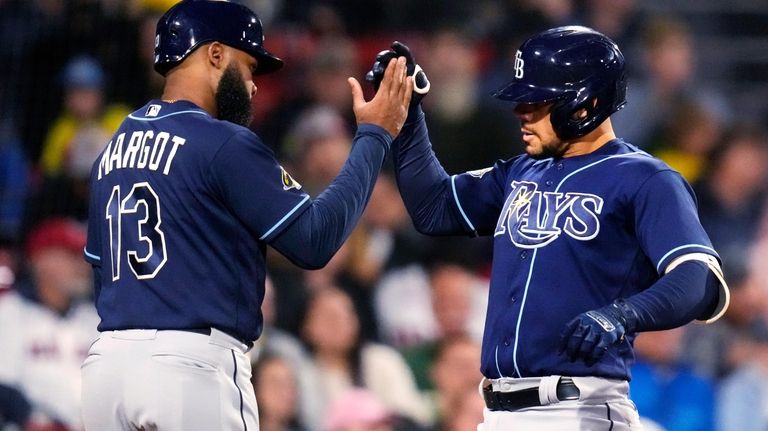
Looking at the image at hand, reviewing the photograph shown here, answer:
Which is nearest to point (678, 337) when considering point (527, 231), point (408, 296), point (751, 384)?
point (751, 384)

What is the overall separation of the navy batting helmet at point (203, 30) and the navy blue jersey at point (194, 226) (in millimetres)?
208

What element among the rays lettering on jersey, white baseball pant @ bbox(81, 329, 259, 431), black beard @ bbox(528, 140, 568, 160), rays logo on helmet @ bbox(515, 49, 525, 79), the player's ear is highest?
the player's ear

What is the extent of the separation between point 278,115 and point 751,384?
10.0ft

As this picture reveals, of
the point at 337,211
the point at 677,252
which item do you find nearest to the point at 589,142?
the point at 677,252

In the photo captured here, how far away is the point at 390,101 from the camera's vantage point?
11.4 feet

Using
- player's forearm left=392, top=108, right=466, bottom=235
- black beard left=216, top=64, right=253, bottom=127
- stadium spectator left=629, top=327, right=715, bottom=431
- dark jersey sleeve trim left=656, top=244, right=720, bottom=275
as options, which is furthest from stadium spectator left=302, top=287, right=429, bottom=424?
dark jersey sleeve trim left=656, top=244, right=720, bottom=275

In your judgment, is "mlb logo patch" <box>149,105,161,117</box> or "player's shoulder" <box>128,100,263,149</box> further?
"mlb logo patch" <box>149,105,161,117</box>

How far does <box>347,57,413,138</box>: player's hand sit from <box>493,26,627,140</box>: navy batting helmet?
27 cm

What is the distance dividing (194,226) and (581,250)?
0.95m

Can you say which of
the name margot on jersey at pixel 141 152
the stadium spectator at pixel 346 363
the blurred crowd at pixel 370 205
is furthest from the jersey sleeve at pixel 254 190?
the stadium spectator at pixel 346 363

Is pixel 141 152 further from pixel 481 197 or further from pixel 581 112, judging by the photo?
pixel 581 112

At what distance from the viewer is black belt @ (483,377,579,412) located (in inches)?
124

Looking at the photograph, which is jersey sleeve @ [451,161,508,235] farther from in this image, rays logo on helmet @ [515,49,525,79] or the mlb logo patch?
the mlb logo patch

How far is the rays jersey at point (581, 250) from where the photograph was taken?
314 centimetres
